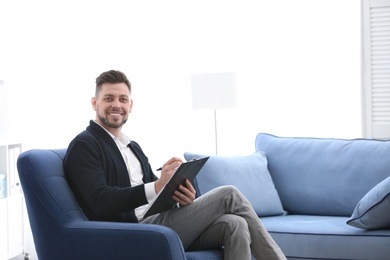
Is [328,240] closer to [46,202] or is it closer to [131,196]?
[131,196]

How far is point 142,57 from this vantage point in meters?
5.61

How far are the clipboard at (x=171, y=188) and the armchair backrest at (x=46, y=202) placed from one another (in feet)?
1.01

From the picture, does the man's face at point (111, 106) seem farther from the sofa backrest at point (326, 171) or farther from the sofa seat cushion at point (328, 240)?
the sofa backrest at point (326, 171)

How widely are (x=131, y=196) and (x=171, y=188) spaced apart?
18cm

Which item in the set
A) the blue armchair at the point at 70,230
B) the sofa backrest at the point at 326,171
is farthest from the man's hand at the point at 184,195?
the sofa backrest at the point at 326,171

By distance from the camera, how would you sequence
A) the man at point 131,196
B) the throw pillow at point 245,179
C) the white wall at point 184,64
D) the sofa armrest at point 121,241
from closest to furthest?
the sofa armrest at point 121,241
the man at point 131,196
the throw pillow at point 245,179
the white wall at point 184,64

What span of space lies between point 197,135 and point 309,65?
3.71 feet

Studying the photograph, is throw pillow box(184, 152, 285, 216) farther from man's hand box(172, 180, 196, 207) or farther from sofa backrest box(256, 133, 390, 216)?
man's hand box(172, 180, 196, 207)

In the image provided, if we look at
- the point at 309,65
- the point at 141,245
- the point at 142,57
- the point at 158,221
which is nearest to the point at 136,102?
the point at 142,57

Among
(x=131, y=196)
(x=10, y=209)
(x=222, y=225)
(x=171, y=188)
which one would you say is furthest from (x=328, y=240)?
(x=10, y=209)

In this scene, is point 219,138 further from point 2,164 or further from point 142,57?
point 2,164

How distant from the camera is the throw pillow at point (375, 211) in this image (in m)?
3.37

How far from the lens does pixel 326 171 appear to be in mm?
4023

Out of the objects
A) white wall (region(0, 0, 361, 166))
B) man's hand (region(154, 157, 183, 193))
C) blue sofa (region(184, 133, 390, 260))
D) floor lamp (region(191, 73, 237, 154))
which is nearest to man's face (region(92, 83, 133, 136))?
man's hand (region(154, 157, 183, 193))
